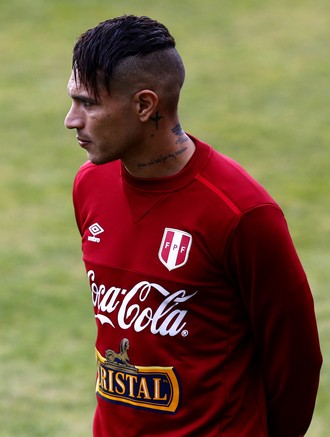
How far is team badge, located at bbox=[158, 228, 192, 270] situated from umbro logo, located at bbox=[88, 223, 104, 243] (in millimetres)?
240

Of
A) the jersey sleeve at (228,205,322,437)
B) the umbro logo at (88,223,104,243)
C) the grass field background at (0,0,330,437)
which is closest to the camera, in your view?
the jersey sleeve at (228,205,322,437)

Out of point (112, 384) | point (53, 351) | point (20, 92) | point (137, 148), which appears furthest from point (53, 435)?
point (20, 92)

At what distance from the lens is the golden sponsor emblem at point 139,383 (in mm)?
3096

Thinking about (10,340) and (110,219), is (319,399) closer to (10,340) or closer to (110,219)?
(10,340)

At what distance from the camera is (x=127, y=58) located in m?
2.95

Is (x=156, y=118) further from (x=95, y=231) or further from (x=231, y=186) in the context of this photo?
(x=95, y=231)

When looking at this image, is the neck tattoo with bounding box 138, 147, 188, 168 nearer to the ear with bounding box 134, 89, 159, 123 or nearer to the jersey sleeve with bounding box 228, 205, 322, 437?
the ear with bounding box 134, 89, 159, 123

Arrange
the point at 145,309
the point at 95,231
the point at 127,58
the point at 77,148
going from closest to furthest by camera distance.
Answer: the point at 127,58 → the point at 145,309 → the point at 95,231 → the point at 77,148

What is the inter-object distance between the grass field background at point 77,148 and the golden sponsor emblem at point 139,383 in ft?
8.45

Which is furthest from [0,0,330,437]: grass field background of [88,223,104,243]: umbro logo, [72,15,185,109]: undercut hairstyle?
[72,15,185,109]: undercut hairstyle

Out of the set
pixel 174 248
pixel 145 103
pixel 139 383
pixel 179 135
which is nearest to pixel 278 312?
pixel 174 248

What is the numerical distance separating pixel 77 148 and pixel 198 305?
7343mm

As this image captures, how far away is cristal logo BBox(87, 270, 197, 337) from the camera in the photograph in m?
3.04

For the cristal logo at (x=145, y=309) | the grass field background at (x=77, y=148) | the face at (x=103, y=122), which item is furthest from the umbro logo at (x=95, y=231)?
the grass field background at (x=77, y=148)
